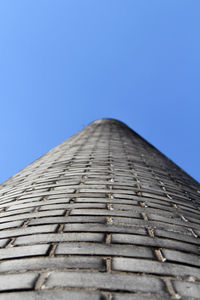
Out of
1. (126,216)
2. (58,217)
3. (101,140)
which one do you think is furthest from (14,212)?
(101,140)

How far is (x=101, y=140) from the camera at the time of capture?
156 inches

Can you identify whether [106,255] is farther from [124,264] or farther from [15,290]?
[15,290]

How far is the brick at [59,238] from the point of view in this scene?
1.17 metres

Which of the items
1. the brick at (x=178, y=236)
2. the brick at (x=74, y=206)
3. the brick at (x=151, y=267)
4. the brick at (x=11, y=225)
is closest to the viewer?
the brick at (x=151, y=267)

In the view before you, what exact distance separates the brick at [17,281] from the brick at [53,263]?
39 millimetres

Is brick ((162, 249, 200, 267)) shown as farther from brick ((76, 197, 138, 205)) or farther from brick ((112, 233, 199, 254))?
brick ((76, 197, 138, 205))

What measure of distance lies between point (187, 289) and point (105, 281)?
0.26m

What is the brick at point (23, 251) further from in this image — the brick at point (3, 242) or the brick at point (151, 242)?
the brick at point (151, 242)

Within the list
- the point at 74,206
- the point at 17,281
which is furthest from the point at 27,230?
the point at 17,281

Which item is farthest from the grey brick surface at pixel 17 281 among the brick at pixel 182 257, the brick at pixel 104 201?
the brick at pixel 104 201

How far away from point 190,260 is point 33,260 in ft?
1.95

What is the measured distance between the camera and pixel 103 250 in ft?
3.55

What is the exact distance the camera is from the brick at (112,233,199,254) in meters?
1.17

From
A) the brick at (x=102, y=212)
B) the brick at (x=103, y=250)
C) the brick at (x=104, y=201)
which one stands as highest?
the brick at (x=104, y=201)
